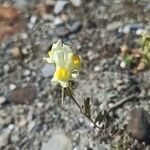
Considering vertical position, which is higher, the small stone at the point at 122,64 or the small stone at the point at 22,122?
the small stone at the point at 122,64

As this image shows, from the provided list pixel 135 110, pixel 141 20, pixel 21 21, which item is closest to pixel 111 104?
pixel 135 110

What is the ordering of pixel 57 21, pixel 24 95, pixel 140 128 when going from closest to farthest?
pixel 140 128 < pixel 24 95 < pixel 57 21

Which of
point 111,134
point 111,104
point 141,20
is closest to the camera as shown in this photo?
point 111,134

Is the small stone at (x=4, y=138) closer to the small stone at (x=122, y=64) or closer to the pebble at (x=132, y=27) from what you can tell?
the small stone at (x=122, y=64)

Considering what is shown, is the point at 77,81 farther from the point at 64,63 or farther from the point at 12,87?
the point at 64,63

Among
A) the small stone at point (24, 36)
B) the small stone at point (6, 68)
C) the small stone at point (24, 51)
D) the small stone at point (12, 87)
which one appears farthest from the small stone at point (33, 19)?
the small stone at point (12, 87)

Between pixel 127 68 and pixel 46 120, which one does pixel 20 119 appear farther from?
pixel 127 68

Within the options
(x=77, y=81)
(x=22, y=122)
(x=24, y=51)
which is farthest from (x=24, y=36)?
(x=22, y=122)

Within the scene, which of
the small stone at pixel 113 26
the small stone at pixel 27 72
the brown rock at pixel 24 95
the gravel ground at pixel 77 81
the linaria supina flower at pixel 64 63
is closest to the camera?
the linaria supina flower at pixel 64 63
